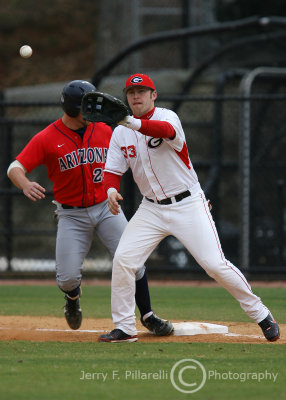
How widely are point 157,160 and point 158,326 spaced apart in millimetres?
1436

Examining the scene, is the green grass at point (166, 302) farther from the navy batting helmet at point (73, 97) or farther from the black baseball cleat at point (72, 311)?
the navy batting helmet at point (73, 97)

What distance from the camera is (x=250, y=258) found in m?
12.0

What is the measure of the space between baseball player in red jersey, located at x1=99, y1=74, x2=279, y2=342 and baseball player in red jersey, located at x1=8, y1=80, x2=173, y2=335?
1.71ft

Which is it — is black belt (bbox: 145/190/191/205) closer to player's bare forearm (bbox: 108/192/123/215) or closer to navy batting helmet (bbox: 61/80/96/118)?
player's bare forearm (bbox: 108/192/123/215)

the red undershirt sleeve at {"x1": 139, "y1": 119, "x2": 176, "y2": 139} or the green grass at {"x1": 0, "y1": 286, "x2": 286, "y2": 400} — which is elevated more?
the red undershirt sleeve at {"x1": 139, "y1": 119, "x2": 176, "y2": 139}

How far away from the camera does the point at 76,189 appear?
22.6ft

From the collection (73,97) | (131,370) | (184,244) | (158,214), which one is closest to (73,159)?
(73,97)

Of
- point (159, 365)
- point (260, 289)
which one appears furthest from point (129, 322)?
point (260, 289)

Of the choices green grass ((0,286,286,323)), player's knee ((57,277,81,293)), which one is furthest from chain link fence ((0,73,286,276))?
player's knee ((57,277,81,293))

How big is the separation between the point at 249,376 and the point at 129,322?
168 centimetres

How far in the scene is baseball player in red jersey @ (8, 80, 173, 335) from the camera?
6.71 m

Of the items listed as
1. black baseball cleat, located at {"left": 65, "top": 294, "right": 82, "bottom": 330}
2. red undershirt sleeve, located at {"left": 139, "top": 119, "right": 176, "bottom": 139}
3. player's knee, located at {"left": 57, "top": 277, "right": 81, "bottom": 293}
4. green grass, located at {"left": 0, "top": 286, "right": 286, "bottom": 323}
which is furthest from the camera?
green grass, located at {"left": 0, "top": 286, "right": 286, "bottom": 323}

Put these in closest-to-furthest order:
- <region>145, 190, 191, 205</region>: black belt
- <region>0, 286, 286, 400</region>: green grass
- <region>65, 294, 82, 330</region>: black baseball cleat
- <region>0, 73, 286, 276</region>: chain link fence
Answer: <region>0, 286, 286, 400</region>: green grass → <region>145, 190, 191, 205</region>: black belt → <region>65, 294, 82, 330</region>: black baseball cleat → <region>0, 73, 286, 276</region>: chain link fence

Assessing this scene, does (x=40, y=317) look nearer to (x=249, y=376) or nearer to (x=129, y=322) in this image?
(x=129, y=322)
